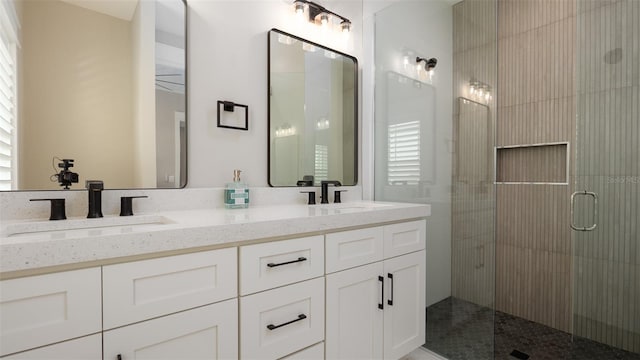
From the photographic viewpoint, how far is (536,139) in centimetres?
226

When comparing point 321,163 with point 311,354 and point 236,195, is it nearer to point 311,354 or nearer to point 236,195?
point 236,195

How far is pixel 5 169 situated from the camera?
1.04 m

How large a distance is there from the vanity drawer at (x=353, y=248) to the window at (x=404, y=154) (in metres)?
0.70

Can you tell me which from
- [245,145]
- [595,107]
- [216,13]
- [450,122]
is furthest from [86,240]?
[595,107]

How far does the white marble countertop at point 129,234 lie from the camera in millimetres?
693

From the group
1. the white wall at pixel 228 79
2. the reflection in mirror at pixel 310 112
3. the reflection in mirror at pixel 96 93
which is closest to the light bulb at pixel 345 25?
the reflection in mirror at pixel 310 112

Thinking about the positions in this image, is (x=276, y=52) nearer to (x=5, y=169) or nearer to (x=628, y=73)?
(x=5, y=169)

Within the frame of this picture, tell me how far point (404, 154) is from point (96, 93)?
1.69 meters

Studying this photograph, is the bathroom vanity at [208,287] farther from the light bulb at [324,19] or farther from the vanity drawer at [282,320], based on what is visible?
the light bulb at [324,19]

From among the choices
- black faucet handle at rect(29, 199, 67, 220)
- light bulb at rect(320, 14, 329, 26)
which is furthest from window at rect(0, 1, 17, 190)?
light bulb at rect(320, 14, 329, 26)

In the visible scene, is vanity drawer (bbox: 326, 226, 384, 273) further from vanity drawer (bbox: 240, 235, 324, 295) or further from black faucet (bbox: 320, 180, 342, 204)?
black faucet (bbox: 320, 180, 342, 204)

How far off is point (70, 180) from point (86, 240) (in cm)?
53

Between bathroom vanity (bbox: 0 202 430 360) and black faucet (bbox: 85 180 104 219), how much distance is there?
6 cm

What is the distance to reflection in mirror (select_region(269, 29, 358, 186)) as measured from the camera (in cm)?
170
